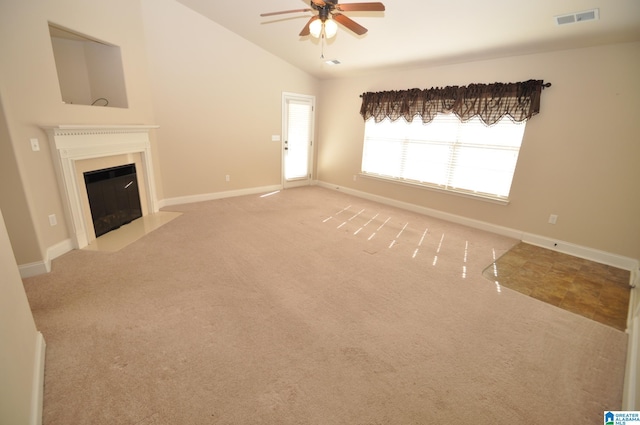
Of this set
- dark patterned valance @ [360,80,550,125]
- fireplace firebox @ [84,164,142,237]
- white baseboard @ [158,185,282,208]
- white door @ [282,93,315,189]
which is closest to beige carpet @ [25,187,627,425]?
fireplace firebox @ [84,164,142,237]

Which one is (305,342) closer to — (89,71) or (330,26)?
(330,26)

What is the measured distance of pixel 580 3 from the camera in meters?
2.49

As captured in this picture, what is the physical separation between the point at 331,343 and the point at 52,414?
1.57 meters

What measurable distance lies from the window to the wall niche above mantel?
424cm

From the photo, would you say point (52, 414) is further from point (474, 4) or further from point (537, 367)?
point (474, 4)

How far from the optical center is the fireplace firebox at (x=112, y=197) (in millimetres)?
3418

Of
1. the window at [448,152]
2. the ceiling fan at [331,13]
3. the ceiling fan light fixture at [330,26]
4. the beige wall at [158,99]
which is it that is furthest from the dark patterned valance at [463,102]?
the ceiling fan light fixture at [330,26]

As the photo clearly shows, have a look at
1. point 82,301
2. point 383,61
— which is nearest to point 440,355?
point 82,301

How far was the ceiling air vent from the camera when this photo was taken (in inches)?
102

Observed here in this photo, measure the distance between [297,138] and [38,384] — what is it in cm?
569

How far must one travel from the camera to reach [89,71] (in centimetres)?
372

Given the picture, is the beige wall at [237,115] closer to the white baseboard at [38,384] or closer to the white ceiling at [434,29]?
the white ceiling at [434,29]

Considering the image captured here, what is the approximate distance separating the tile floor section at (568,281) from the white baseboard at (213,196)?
452 centimetres

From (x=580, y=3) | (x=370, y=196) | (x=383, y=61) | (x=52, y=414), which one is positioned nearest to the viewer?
(x=52, y=414)
